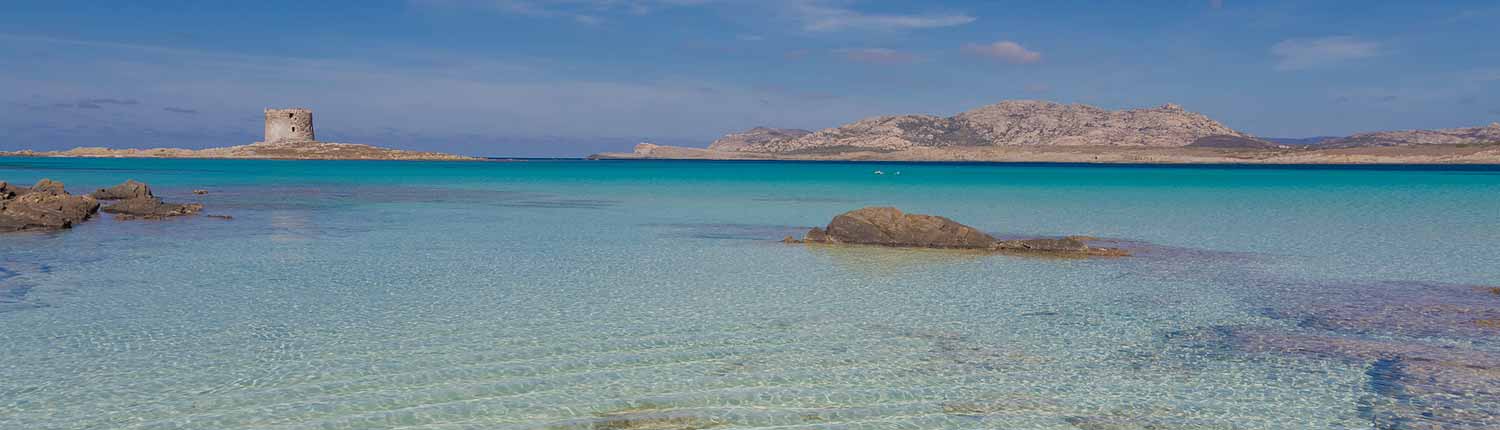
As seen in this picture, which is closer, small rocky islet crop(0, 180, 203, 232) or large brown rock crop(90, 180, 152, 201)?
small rocky islet crop(0, 180, 203, 232)

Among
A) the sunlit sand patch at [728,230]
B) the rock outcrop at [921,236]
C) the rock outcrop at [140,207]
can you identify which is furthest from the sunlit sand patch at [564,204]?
the rock outcrop at [921,236]

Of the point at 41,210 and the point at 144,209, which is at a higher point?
the point at 41,210

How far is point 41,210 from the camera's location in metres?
22.5

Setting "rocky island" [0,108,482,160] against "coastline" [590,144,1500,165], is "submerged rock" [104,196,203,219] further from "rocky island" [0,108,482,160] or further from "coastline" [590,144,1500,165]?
"coastline" [590,144,1500,165]

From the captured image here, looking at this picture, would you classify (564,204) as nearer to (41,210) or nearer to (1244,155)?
(41,210)

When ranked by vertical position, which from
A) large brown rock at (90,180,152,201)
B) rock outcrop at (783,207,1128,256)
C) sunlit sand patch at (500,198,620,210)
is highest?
large brown rock at (90,180,152,201)

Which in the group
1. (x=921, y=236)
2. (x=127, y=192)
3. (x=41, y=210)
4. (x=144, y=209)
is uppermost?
(x=127, y=192)

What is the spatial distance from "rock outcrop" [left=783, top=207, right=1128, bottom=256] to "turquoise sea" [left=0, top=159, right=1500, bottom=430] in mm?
1107

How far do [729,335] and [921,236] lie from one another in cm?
962

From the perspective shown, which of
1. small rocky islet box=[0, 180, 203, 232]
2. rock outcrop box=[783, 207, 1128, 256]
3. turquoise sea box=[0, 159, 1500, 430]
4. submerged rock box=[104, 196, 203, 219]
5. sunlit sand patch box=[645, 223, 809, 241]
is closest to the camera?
turquoise sea box=[0, 159, 1500, 430]

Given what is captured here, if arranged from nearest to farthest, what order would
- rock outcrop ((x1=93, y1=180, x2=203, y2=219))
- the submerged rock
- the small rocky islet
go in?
the small rocky islet
the submerged rock
rock outcrop ((x1=93, y1=180, x2=203, y2=219))

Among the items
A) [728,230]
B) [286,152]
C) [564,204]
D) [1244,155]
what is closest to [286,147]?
[286,152]

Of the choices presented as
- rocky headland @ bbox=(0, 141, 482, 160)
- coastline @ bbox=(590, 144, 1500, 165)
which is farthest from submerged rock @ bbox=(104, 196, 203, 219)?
coastline @ bbox=(590, 144, 1500, 165)

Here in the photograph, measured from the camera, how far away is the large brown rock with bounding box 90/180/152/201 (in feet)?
92.7
